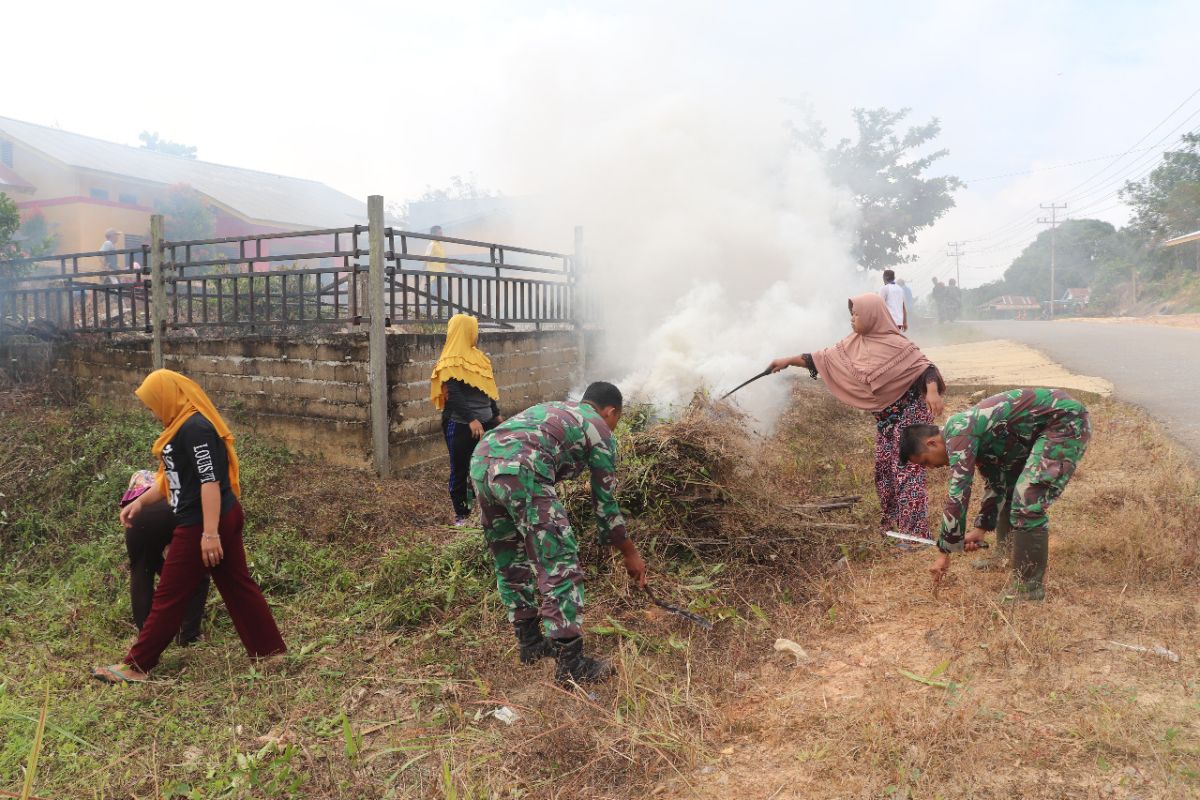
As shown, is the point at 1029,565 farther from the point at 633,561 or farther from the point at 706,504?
the point at 633,561

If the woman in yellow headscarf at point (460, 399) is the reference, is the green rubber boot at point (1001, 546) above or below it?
below

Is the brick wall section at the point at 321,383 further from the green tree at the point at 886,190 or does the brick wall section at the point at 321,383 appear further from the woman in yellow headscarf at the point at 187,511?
the green tree at the point at 886,190

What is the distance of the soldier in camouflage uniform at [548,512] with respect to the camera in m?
3.66

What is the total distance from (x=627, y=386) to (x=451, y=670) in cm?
674

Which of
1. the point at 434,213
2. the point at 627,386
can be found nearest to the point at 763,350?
the point at 627,386

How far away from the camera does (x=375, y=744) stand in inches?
131

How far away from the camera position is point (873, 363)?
534 centimetres

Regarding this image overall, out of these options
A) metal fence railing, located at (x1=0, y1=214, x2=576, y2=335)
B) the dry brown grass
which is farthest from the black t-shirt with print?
metal fence railing, located at (x1=0, y1=214, x2=576, y2=335)

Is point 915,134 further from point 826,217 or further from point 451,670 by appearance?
point 451,670

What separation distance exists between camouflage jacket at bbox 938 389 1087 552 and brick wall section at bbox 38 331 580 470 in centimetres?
488

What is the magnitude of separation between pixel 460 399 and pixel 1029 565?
4.11m

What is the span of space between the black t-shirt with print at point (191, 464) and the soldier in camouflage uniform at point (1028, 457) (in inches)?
148

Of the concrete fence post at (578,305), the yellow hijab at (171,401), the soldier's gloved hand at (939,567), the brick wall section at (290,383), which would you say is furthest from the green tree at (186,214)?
the soldier's gloved hand at (939,567)

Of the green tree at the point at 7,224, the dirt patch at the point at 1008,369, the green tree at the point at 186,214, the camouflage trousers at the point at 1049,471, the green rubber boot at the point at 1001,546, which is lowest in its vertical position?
the green rubber boot at the point at 1001,546
